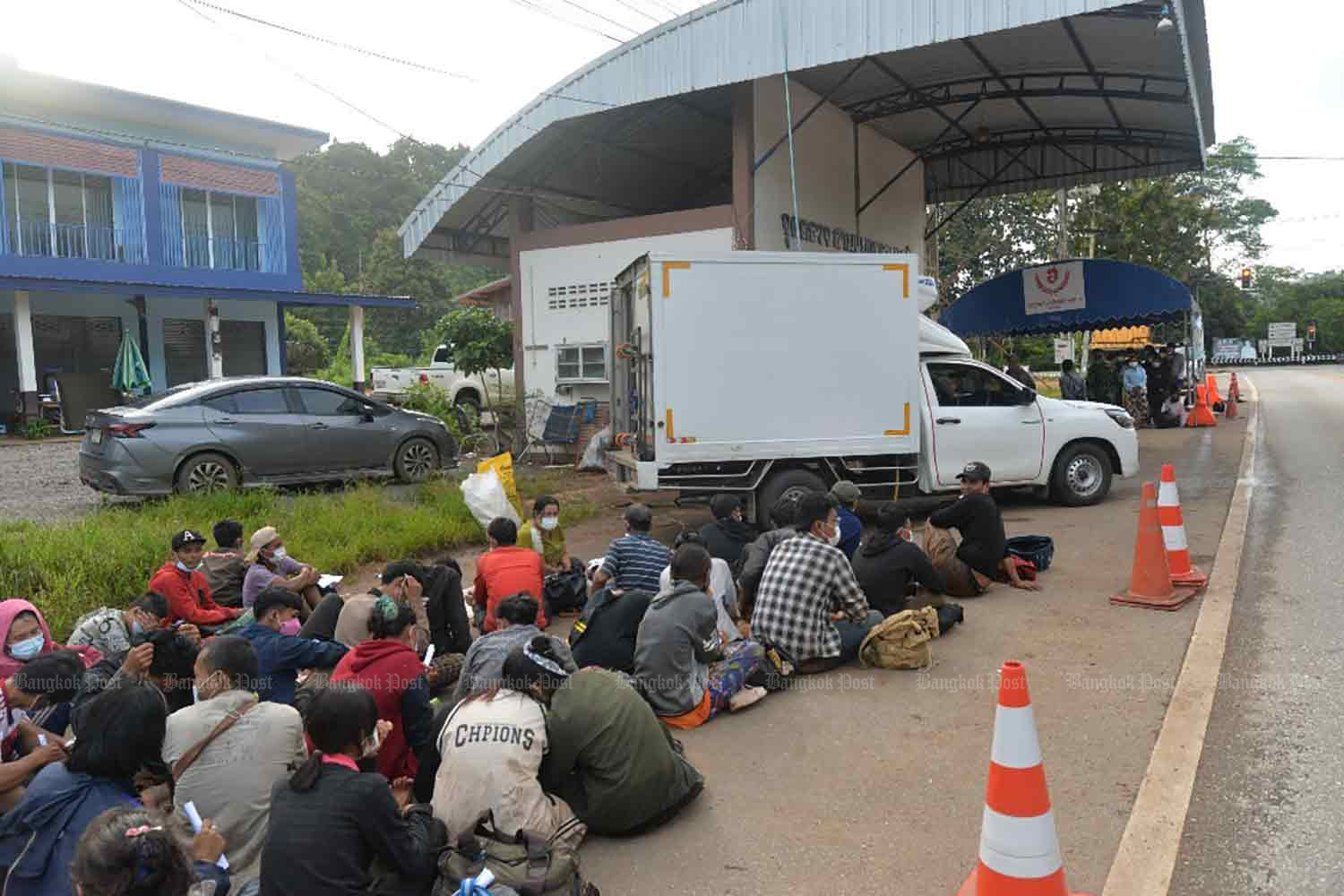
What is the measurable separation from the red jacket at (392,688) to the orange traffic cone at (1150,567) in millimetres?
5024

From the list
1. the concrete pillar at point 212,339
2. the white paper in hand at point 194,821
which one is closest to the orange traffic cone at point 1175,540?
the white paper in hand at point 194,821

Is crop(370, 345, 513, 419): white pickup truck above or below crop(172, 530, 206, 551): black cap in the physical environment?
above

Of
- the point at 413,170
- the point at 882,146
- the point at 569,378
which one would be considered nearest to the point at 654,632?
the point at 569,378

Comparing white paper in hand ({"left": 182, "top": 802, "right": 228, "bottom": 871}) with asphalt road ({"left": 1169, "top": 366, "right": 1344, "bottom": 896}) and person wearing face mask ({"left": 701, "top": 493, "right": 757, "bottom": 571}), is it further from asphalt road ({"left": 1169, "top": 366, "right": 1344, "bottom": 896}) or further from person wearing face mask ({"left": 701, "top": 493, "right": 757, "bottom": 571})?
person wearing face mask ({"left": 701, "top": 493, "right": 757, "bottom": 571})

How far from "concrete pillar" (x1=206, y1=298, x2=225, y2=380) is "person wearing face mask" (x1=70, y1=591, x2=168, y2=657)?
17792 mm

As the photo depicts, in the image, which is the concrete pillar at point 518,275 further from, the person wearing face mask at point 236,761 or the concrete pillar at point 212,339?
the person wearing face mask at point 236,761

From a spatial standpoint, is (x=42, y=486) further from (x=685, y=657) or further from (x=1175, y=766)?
(x=1175, y=766)

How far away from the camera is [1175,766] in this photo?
13.0 feet

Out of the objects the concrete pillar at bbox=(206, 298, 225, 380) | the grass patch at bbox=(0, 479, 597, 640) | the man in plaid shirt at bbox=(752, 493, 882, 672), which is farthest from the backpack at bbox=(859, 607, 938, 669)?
the concrete pillar at bbox=(206, 298, 225, 380)

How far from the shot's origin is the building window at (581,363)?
14867mm

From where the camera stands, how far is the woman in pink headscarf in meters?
4.12

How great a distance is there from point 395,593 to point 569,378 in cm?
1033

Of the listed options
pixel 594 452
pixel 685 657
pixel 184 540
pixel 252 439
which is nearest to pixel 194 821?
pixel 685 657

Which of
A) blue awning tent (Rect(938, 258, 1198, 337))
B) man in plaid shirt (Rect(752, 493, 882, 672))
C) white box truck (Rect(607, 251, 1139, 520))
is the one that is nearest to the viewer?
man in plaid shirt (Rect(752, 493, 882, 672))
